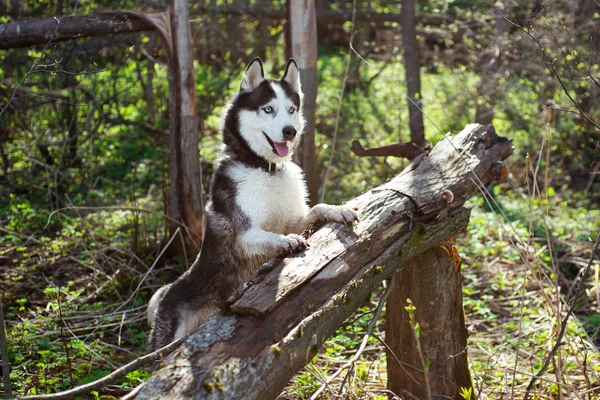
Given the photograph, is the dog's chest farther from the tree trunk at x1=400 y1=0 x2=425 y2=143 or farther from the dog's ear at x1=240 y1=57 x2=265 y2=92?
the tree trunk at x1=400 y1=0 x2=425 y2=143

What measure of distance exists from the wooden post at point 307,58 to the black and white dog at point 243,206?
1.74 meters

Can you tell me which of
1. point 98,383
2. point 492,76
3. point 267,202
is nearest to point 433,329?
point 267,202

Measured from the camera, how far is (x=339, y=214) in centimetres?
361

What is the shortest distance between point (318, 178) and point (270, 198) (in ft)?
13.4

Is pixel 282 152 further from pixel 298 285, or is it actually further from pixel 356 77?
pixel 356 77

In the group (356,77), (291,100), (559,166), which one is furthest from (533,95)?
(291,100)

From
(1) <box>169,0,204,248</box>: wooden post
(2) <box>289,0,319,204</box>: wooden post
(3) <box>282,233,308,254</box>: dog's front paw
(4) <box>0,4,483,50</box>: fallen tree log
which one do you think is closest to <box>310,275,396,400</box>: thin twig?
(3) <box>282,233,308,254</box>: dog's front paw

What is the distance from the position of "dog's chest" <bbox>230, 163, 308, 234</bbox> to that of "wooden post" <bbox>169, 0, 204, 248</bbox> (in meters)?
1.98

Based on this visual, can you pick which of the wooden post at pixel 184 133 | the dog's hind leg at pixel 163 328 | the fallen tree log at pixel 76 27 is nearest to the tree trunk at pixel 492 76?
the wooden post at pixel 184 133

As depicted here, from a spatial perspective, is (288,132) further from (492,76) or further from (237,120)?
(492,76)

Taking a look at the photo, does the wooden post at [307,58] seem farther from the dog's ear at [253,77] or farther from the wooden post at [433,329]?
the wooden post at [433,329]

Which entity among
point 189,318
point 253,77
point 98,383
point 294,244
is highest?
point 253,77

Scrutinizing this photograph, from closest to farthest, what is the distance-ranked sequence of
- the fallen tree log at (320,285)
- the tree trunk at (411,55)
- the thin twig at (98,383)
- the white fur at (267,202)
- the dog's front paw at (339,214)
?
the thin twig at (98,383)
the fallen tree log at (320,285)
the dog's front paw at (339,214)
the white fur at (267,202)
the tree trunk at (411,55)

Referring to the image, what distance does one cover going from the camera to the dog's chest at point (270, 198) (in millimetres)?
3961
